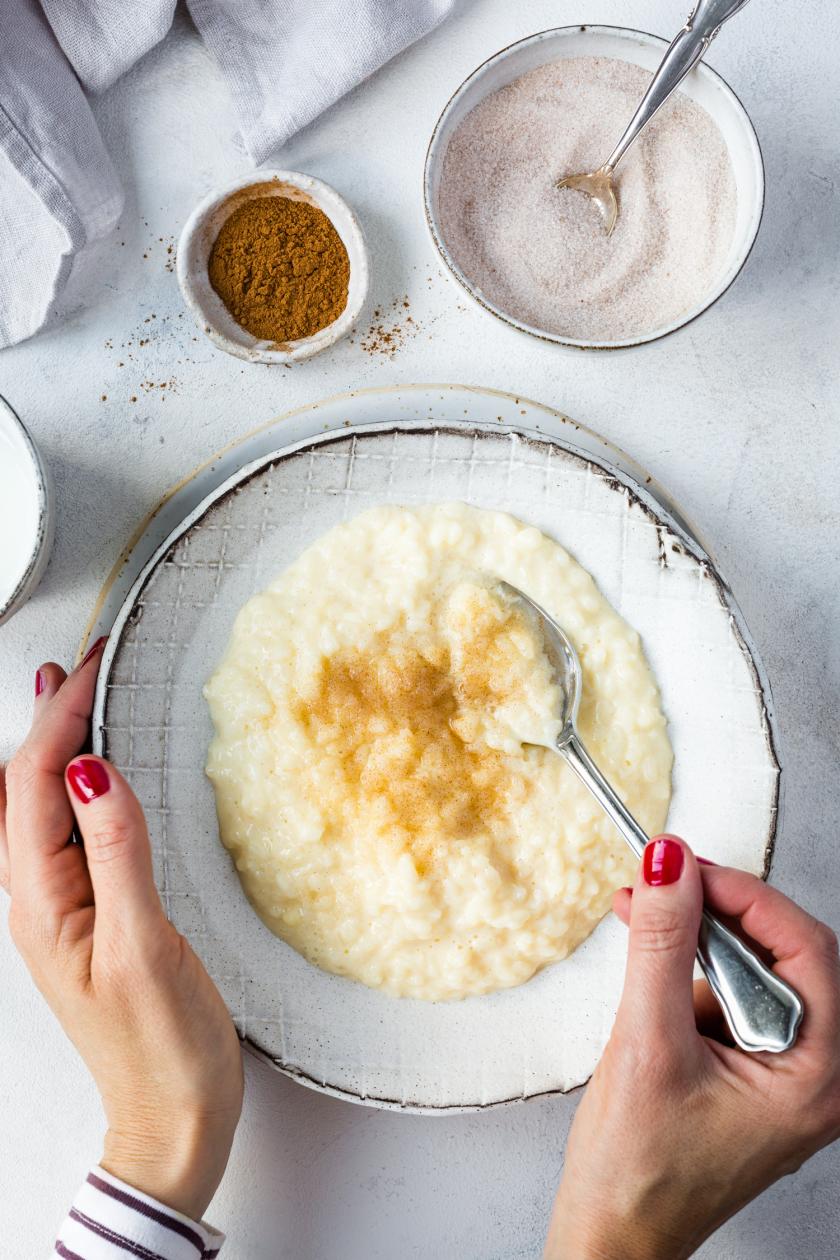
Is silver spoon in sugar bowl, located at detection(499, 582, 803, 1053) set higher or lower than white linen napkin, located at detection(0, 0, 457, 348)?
lower

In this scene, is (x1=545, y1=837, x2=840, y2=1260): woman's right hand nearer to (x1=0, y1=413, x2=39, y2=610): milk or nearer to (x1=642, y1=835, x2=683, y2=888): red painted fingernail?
(x1=642, y1=835, x2=683, y2=888): red painted fingernail

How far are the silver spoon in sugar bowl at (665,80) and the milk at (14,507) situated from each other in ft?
2.88

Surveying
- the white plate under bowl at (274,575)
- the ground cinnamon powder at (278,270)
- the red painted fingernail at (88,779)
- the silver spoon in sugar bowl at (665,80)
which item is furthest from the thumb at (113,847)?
the silver spoon in sugar bowl at (665,80)

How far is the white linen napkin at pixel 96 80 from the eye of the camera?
152cm

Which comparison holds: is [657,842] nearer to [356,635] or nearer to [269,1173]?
[356,635]

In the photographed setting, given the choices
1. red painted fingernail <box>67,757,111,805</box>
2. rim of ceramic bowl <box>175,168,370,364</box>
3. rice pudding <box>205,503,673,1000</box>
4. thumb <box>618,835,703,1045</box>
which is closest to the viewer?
thumb <box>618,835,703,1045</box>

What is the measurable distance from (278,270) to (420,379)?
26 centimetres

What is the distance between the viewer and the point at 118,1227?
4.36ft

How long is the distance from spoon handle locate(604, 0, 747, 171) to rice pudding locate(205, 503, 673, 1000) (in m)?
0.60

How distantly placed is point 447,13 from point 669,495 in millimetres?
795

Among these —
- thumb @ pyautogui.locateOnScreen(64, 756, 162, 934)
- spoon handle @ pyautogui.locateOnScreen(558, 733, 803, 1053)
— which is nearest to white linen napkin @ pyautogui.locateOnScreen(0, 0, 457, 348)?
thumb @ pyautogui.locateOnScreen(64, 756, 162, 934)

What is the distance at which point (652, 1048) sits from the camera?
1.16 meters

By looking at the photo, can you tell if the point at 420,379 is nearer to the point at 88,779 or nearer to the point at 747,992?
the point at 88,779

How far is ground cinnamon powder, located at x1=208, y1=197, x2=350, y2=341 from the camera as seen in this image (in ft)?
5.02
